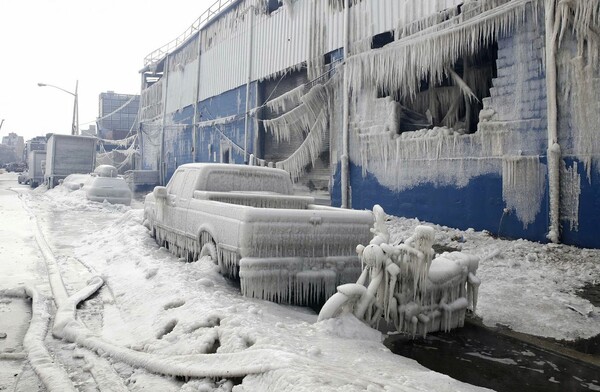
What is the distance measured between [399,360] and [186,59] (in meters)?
26.8

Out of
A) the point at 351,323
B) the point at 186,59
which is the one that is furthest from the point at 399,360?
the point at 186,59

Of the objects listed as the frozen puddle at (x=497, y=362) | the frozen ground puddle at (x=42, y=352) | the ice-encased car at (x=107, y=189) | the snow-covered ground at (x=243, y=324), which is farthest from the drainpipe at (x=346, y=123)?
the ice-encased car at (x=107, y=189)

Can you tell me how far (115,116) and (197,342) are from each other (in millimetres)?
48032

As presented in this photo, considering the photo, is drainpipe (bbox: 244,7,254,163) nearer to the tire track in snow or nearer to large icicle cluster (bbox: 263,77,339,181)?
large icicle cluster (bbox: 263,77,339,181)

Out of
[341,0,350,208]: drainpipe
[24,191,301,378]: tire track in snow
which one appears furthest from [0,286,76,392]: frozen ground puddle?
[341,0,350,208]: drainpipe

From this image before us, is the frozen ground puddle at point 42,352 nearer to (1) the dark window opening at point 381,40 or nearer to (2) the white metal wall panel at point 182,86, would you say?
(1) the dark window opening at point 381,40

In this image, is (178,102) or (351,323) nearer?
(351,323)

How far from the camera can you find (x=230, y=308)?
441 cm

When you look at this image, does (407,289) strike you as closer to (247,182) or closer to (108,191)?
(247,182)

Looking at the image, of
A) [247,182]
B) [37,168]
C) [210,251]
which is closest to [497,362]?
[210,251]

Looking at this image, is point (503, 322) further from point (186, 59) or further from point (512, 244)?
point (186, 59)

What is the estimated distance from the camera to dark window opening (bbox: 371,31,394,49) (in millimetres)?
13023

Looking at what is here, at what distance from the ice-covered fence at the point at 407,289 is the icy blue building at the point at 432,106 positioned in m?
4.61

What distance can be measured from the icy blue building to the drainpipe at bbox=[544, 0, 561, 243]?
0.02 m
